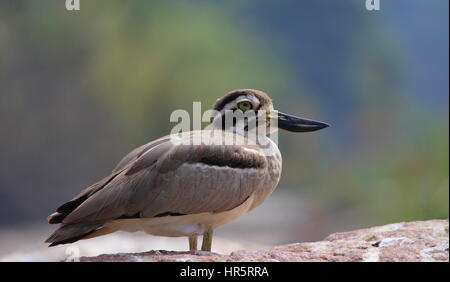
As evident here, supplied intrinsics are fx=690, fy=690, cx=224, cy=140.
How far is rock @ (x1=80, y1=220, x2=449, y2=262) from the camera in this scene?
406 centimetres

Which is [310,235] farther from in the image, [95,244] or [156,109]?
[95,244]

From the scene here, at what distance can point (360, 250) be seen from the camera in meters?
4.59

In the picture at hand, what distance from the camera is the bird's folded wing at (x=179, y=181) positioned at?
424 centimetres

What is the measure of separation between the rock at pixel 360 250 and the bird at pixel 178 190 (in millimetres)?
217

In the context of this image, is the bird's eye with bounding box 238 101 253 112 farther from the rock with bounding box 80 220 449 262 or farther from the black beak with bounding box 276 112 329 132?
the rock with bounding box 80 220 449 262

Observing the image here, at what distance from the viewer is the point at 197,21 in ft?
44.3

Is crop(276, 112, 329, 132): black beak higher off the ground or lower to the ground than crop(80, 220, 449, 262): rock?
higher

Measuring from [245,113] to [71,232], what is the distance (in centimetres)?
159

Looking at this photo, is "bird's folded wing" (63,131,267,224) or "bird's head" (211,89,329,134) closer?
"bird's folded wing" (63,131,267,224)

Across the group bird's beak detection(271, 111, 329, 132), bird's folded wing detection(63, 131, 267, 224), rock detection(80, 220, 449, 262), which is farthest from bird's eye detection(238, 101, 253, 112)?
rock detection(80, 220, 449, 262)

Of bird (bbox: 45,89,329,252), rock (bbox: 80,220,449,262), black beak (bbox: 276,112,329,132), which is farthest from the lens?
black beak (bbox: 276,112,329,132)
